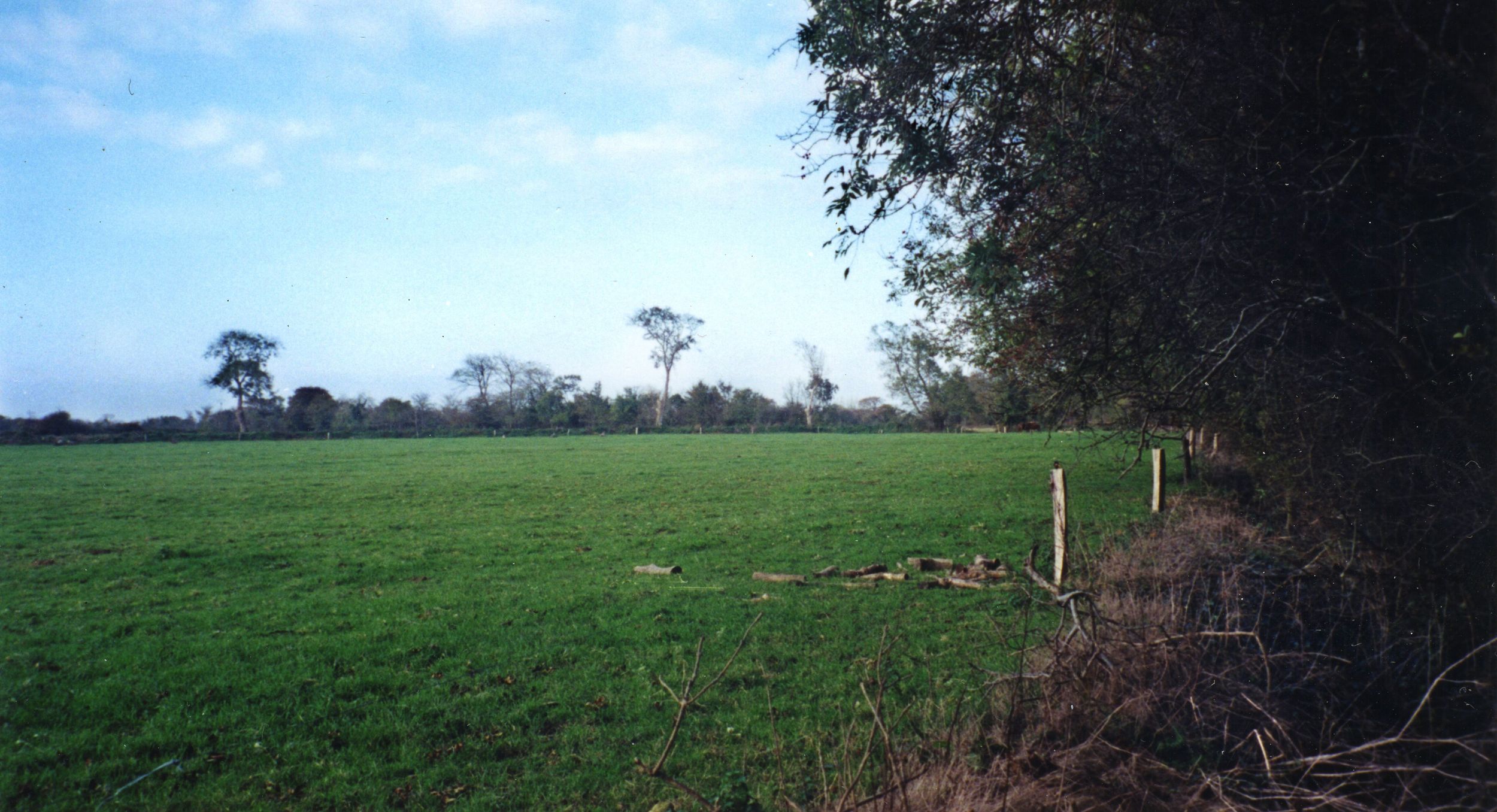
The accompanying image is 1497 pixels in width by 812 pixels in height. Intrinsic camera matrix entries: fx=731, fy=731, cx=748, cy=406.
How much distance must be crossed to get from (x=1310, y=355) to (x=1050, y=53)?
3.20 m

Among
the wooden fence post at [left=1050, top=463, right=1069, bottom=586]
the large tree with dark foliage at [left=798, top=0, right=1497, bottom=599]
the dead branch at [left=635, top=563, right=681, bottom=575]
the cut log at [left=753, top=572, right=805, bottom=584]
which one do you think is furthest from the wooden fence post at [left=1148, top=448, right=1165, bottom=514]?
the dead branch at [left=635, top=563, right=681, bottom=575]

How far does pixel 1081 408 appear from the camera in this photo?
733 centimetres

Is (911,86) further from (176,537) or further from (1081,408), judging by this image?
(176,537)

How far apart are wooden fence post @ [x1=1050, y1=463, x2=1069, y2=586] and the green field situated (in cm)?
94

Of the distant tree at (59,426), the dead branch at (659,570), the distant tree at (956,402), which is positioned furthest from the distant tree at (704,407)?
the dead branch at (659,570)

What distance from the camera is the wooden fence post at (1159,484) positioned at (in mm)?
Answer: 16328

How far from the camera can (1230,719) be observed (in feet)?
14.3

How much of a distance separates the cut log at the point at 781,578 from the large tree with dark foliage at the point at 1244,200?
5.87m

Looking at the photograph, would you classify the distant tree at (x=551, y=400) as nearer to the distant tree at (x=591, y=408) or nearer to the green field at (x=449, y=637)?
the distant tree at (x=591, y=408)

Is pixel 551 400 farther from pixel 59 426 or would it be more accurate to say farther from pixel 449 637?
pixel 449 637

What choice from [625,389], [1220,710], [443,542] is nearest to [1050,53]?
[1220,710]

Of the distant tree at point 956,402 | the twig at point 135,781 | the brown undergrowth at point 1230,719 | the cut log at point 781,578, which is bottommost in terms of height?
the cut log at point 781,578

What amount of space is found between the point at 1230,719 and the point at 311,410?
279 feet

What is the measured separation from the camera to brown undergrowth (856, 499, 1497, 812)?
11.3 feet
